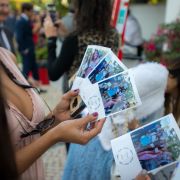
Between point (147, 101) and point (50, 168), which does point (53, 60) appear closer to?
point (147, 101)

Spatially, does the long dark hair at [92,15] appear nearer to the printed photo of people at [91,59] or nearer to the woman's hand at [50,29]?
the woman's hand at [50,29]

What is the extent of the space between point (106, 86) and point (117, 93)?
0.05m

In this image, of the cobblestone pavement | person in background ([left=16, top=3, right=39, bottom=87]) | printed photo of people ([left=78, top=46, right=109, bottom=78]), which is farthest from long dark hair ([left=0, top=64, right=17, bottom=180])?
person in background ([left=16, top=3, right=39, bottom=87])

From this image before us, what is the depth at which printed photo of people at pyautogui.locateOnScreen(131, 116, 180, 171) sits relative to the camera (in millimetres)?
1298

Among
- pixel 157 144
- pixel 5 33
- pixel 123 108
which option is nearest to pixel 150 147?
pixel 157 144

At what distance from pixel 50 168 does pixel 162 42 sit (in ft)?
8.20

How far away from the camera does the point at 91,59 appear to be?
133 centimetres

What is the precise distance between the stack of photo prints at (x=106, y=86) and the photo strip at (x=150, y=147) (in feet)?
0.47

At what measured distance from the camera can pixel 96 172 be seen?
5.72 ft

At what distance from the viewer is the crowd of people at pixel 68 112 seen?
118cm

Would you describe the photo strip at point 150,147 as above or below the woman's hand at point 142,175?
above

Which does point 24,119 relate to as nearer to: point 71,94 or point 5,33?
point 71,94

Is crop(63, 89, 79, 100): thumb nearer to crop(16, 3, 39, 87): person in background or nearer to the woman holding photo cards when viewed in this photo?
the woman holding photo cards

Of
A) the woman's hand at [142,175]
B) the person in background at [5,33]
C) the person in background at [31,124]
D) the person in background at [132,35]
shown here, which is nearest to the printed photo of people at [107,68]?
the person in background at [31,124]
